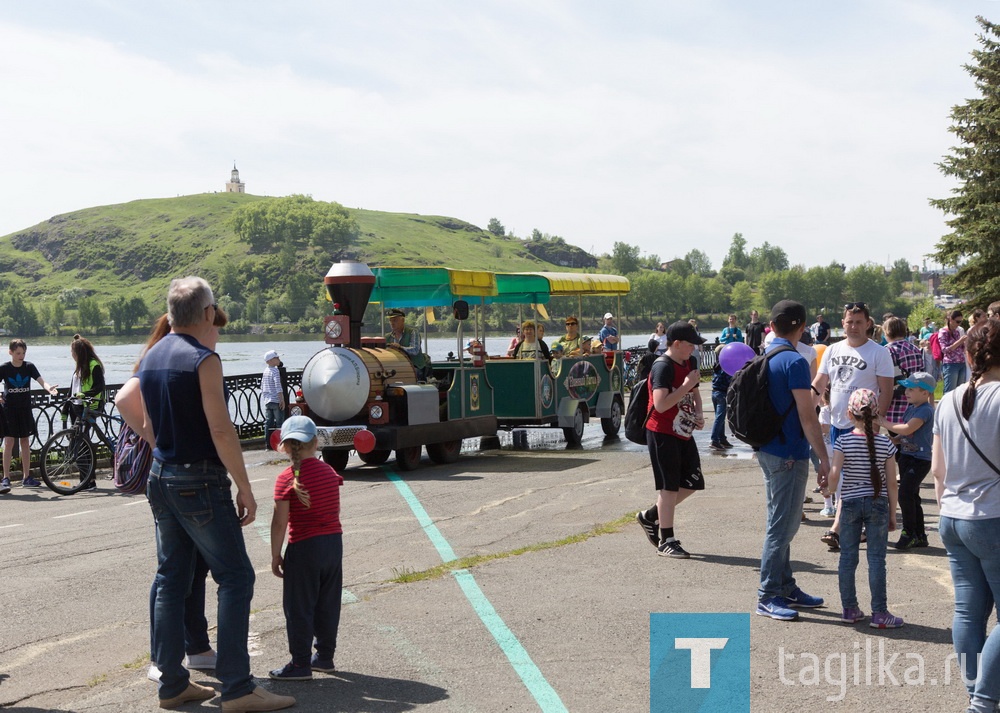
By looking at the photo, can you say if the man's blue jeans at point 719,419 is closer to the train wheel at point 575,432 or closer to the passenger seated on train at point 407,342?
the train wheel at point 575,432

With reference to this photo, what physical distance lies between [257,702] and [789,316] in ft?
12.7

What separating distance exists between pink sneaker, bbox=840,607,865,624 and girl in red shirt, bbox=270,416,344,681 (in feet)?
9.53

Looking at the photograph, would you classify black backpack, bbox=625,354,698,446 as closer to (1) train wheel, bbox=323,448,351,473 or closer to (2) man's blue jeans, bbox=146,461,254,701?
(2) man's blue jeans, bbox=146,461,254,701

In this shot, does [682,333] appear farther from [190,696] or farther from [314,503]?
[190,696]

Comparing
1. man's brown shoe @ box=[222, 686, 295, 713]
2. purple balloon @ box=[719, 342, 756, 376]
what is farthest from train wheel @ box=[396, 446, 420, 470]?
man's brown shoe @ box=[222, 686, 295, 713]

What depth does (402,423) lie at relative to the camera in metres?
15.3

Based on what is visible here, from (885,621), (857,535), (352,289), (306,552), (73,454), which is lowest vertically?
(885,621)

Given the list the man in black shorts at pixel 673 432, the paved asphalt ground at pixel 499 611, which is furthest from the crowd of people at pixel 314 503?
the man in black shorts at pixel 673 432

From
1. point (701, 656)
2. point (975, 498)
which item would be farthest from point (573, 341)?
point (975, 498)

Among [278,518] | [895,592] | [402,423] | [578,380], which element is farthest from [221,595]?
[578,380]

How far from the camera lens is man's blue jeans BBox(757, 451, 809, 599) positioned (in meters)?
6.93

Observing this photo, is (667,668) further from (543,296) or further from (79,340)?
(543,296)

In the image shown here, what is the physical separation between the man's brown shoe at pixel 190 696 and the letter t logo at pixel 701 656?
2310mm

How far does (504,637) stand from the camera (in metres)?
6.52
